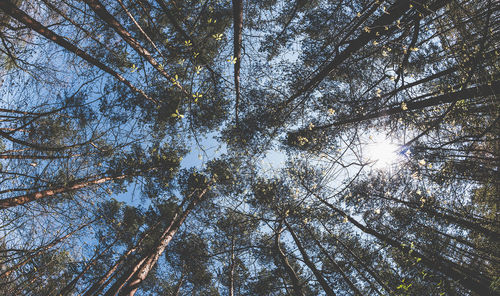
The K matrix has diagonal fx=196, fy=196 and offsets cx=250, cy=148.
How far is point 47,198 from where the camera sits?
4.96 metres

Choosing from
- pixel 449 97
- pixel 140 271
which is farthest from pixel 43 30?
pixel 449 97

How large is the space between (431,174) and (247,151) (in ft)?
17.8

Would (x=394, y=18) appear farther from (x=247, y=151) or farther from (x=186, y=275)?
(x=186, y=275)

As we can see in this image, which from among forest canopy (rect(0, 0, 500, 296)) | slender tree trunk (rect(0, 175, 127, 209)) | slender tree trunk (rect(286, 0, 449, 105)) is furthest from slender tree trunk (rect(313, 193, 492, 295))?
slender tree trunk (rect(0, 175, 127, 209))

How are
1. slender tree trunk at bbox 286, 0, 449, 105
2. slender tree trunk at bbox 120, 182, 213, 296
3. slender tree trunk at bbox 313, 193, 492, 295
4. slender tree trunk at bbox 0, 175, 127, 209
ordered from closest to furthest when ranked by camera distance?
slender tree trunk at bbox 0, 175, 127, 209, slender tree trunk at bbox 286, 0, 449, 105, slender tree trunk at bbox 120, 182, 213, 296, slender tree trunk at bbox 313, 193, 492, 295

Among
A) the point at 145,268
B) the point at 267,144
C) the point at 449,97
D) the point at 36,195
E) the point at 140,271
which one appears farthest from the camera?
the point at 267,144

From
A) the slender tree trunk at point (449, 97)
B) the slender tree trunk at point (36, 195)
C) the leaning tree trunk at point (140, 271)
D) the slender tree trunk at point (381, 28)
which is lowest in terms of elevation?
the leaning tree trunk at point (140, 271)

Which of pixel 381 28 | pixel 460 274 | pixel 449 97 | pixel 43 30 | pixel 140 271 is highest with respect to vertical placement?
pixel 381 28

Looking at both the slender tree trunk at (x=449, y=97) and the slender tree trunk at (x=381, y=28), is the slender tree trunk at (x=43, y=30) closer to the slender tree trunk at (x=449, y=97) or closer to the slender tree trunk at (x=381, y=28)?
the slender tree trunk at (x=381, y=28)

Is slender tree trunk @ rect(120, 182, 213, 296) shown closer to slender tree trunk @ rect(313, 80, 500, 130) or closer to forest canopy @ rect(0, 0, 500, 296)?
forest canopy @ rect(0, 0, 500, 296)

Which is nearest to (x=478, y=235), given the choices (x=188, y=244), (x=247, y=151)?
(x=247, y=151)

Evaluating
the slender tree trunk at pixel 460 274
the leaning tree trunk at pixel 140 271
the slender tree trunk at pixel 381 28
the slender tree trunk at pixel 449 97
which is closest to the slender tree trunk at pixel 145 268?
the leaning tree trunk at pixel 140 271

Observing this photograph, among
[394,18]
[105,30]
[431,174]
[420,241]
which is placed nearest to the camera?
[394,18]

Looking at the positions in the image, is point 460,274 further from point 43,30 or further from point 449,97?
point 43,30
